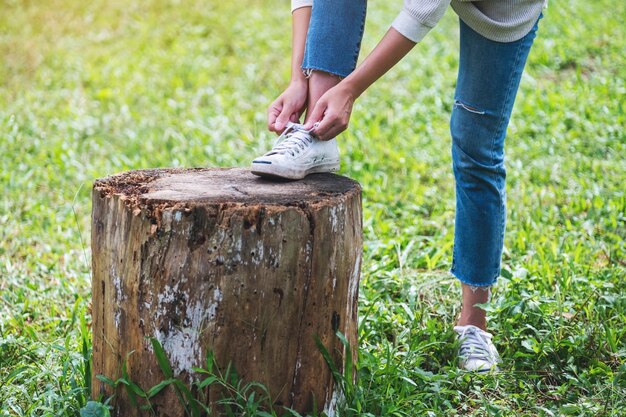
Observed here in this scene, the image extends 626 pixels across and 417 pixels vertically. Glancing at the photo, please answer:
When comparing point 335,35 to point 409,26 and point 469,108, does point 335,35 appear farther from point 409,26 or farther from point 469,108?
point 469,108

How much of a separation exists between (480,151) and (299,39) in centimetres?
76

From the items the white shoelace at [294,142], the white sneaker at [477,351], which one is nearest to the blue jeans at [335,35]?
the white shoelace at [294,142]

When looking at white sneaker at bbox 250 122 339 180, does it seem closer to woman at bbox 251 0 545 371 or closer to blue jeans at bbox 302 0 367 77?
Result: woman at bbox 251 0 545 371

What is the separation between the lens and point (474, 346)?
2811 millimetres

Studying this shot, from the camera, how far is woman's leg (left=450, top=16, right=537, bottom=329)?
8.48 ft

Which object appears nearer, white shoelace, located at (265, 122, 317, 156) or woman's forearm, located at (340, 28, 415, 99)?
woman's forearm, located at (340, 28, 415, 99)

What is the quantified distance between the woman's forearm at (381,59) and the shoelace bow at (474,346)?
107 centimetres

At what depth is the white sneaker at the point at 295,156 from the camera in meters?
2.44

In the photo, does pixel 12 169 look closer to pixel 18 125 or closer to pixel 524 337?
pixel 18 125

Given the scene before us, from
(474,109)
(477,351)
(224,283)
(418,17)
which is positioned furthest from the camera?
(477,351)

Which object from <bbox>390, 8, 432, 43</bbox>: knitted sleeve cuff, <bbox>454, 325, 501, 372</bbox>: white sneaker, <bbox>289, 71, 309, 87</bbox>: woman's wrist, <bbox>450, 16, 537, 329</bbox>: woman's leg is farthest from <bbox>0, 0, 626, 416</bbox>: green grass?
<bbox>390, 8, 432, 43</bbox>: knitted sleeve cuff

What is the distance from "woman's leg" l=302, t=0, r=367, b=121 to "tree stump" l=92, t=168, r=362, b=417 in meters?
0.45

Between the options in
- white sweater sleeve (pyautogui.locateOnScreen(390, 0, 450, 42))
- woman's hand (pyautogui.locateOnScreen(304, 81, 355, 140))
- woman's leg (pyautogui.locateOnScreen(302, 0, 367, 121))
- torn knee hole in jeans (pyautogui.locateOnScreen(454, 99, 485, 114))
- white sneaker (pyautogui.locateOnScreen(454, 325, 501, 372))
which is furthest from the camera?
white sneaker (pyautogui.locateOnScreen(454, 325, 501, 372))

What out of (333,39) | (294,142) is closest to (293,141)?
(294,142)
